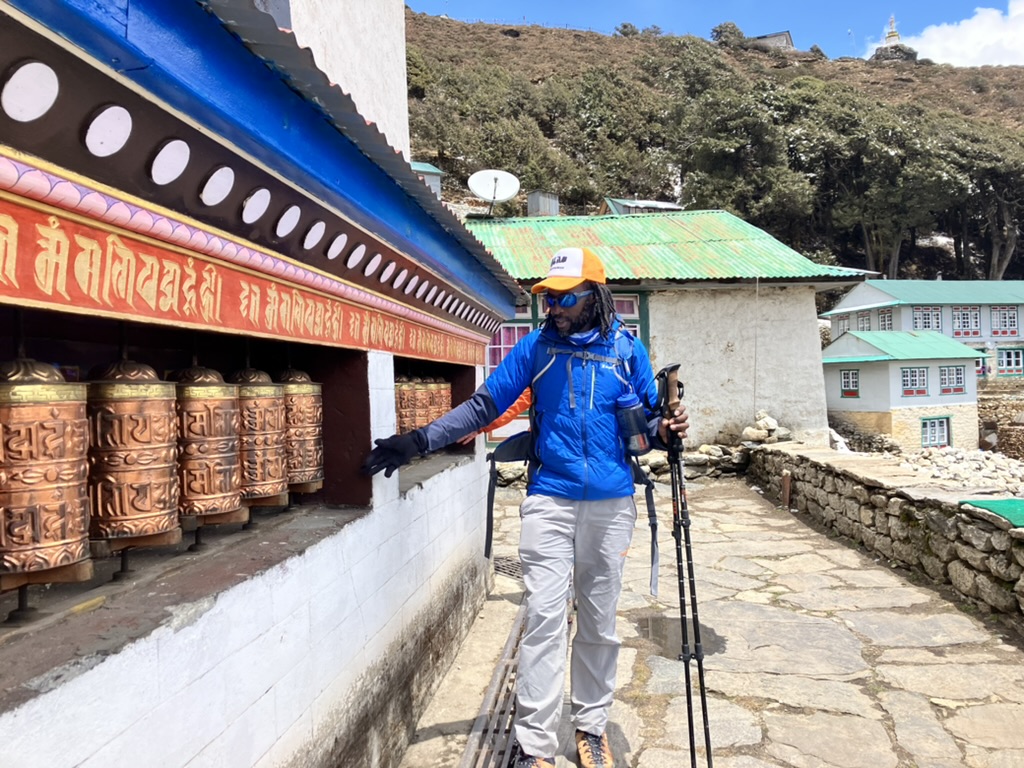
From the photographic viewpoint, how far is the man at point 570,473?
3027 mm

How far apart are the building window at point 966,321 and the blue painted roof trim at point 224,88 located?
126 feet

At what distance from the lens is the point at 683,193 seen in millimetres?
34656

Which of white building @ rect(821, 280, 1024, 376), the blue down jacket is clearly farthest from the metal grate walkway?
white building @ rect(821, 280, 1024, 376)

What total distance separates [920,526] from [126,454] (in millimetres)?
6355

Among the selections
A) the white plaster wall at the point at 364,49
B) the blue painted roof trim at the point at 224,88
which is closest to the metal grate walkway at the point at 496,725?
the blue painted roof trim at the point at 224,88

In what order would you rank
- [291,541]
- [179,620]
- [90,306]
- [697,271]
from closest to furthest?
1. [90,306]
2. [179,620]
3. [291,541]
4. [697,271]

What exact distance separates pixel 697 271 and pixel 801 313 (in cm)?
229

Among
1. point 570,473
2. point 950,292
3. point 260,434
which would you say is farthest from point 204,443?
point 950,292

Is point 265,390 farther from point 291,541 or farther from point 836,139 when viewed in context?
point 836,139

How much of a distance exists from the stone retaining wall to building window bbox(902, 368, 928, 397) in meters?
20.5

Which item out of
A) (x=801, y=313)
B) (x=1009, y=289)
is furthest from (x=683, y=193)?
(x=801, y=313)

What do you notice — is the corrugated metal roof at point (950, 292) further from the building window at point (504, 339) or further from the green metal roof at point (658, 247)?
the building window at point (504, 339)

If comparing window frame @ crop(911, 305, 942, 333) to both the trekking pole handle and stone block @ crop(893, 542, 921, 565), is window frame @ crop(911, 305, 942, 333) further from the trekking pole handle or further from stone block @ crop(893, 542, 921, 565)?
the trekking pole handle

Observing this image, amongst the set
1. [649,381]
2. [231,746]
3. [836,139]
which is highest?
[836,139]
